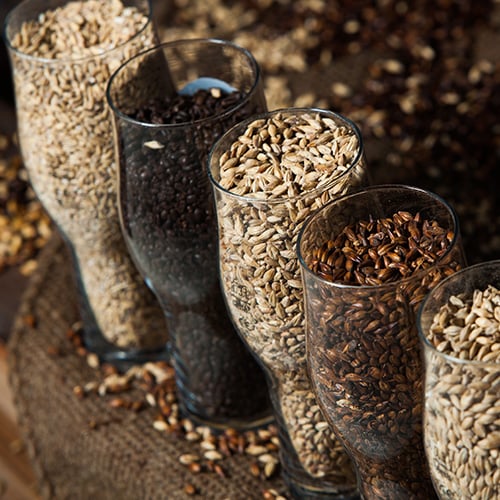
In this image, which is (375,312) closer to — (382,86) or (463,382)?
(463,382)

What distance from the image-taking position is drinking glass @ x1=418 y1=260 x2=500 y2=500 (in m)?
0.59

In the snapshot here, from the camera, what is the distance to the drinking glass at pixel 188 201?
0.87 m

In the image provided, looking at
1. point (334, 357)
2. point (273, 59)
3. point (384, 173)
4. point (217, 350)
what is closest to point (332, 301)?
point (334, 357)

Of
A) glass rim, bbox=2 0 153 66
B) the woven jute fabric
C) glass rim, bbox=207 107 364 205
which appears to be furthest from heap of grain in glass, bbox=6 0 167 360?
glass rim, bbox=207 107 364 205

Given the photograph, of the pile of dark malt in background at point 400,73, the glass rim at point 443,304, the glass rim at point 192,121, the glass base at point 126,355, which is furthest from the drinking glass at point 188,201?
the pile of dark malt in background at point 400,73

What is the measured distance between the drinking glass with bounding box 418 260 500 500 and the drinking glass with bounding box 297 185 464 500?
0.03 metres

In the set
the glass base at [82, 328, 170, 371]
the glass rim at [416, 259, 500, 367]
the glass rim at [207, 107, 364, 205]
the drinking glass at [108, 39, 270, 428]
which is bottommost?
the glass base at [82, 328, 170, 371]

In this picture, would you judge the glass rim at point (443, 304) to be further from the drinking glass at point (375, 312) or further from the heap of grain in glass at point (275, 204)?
the heap of grain in glass at point (275, 204)

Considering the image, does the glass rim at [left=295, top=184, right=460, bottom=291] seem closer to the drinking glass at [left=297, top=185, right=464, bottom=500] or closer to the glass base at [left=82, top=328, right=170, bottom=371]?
the drinking glass at [left=297, top=185, right=464, bottom=500]

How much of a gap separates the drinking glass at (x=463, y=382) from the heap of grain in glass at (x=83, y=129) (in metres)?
0.49

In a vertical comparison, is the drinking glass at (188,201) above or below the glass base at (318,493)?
above

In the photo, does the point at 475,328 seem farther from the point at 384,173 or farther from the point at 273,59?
the point at 273,59

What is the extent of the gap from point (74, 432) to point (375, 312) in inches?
23.3

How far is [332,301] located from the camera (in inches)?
26.4
